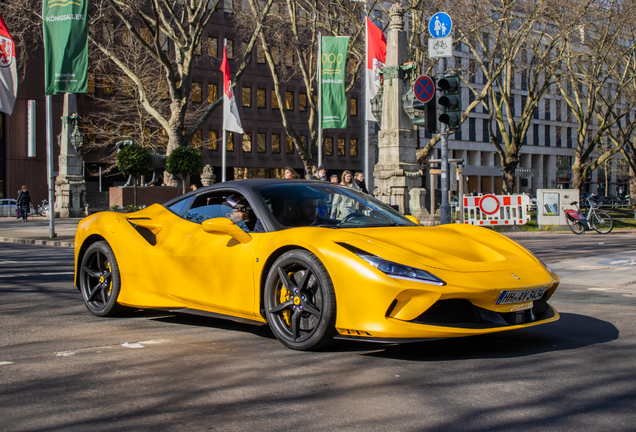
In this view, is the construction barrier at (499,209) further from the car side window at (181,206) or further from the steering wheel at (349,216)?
the steering wheel at (349,216)

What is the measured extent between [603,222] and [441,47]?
13.9 m

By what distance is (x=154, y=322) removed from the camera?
6715mm

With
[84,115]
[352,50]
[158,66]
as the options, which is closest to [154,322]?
[352,50]

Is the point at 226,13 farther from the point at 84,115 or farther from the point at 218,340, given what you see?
the point at 218,340

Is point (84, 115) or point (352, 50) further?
point (84, 115)

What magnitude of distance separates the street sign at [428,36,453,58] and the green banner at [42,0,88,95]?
458 inches

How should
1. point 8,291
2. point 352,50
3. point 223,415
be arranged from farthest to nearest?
1. point 352,50
2. point 8,291
3. point 223,415

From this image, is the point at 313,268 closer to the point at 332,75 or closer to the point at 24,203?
the point at 332,75

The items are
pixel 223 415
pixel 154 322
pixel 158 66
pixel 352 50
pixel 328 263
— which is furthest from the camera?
pixel 158 66

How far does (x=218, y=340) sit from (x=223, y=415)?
2082mm

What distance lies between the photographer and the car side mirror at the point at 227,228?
5.64 metres

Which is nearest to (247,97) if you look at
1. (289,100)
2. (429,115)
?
(289,100)

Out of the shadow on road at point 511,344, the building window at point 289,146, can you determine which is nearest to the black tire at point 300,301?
the shadow on road at point 511,344

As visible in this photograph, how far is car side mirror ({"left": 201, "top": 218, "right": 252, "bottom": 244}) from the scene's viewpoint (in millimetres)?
5645
